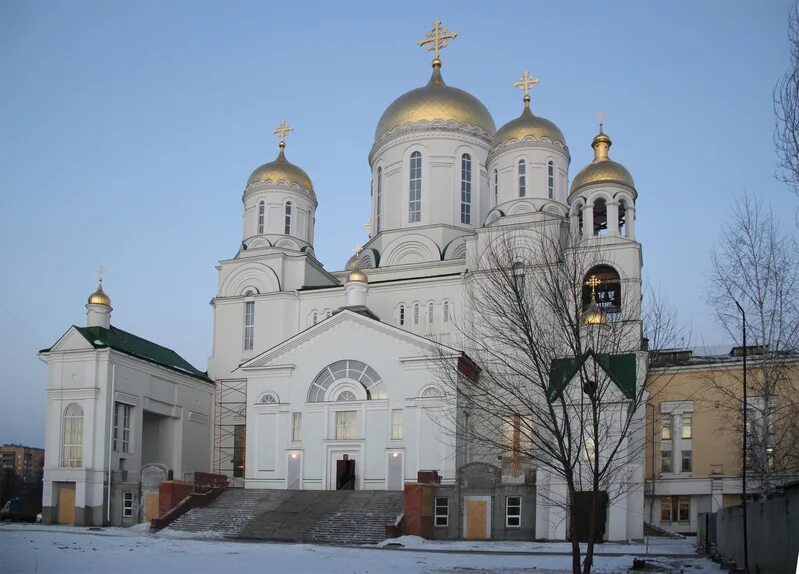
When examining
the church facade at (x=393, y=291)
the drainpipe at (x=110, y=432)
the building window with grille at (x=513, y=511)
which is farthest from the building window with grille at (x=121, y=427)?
the building window with grille at (x=513, y=511)

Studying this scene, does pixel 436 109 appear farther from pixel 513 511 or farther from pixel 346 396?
pixel 513 511

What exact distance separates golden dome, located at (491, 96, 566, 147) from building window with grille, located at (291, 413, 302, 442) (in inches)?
633

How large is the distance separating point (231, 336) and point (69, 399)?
918 centimetres

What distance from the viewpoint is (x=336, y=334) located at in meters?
41.0

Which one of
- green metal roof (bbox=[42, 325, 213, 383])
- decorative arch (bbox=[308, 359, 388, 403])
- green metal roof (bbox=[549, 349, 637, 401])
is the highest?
green metal roof (bbox=[42, 325, 213, 383])

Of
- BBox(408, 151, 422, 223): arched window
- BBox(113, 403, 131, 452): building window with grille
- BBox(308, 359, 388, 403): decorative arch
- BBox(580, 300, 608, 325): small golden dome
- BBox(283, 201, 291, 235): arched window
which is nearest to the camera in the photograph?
BBox(580, 300, 608, 325): small golden dome

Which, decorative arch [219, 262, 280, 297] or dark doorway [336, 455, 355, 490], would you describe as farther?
decorative arch [219, 262, 280, 297]

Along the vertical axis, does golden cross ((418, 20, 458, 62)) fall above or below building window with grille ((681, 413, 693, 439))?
above

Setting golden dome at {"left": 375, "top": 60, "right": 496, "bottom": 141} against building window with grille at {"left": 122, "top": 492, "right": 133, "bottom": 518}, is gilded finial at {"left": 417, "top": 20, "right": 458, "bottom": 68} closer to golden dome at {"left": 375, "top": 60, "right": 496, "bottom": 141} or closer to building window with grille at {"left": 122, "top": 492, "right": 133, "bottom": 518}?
golden dome at {"left": 375, "top": 60, "right": 496, "bottom": 141}

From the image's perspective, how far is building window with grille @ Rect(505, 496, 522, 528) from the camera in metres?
33.7

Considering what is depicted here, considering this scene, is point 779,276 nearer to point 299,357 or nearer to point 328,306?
point 299,357

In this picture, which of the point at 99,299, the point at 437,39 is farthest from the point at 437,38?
the point at 99,299

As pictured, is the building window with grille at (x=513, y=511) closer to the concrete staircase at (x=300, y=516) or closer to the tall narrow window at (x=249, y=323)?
the concrete staircase at (x=300, y=516)

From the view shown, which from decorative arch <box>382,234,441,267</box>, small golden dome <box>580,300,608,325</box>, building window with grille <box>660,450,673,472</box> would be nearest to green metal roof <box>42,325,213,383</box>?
decorative arch <box>382,234,441,267</box>
